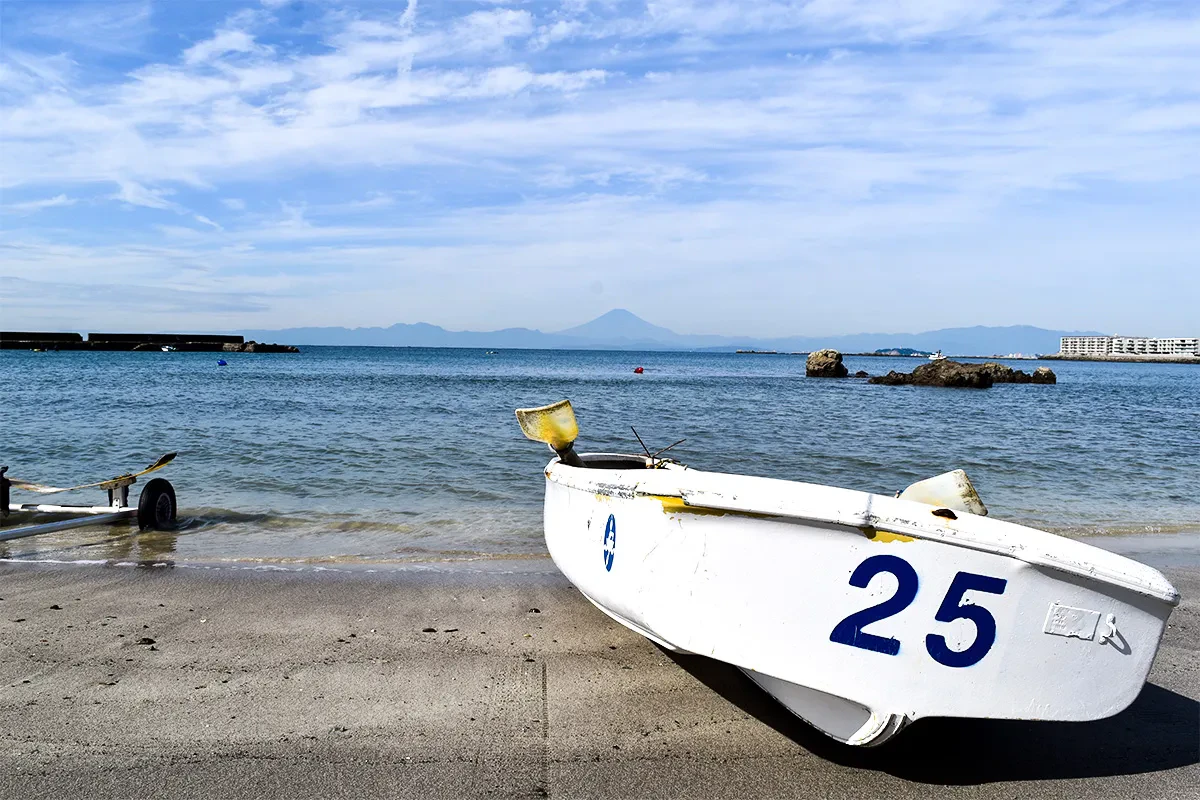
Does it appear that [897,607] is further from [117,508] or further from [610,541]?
[117,508]

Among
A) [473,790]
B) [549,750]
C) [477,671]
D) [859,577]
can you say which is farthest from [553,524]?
[859,577]

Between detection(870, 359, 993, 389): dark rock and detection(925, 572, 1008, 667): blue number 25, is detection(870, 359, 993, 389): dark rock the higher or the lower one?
the higher one

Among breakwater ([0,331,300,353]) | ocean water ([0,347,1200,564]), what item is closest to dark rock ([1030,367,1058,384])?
ocean water ([0,347,1200,564])

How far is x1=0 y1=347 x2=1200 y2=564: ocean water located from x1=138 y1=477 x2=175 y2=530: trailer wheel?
0.21 metres

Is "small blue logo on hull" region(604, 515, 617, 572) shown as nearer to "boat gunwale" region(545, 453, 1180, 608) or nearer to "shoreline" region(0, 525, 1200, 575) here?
"boat gunwale" region(545, 453, 1180, 608)

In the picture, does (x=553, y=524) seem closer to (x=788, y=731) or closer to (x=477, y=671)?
(x=477, y=671)

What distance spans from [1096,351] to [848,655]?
230m

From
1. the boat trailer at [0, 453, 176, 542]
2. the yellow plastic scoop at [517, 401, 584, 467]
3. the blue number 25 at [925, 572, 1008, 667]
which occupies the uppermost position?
the yellow plastic scoop at [517, 401, 584, 467]

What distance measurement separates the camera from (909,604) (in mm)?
3176

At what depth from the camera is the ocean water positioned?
866cm

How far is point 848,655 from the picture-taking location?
3297mm

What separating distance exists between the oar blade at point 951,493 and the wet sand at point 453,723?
3.82 ft

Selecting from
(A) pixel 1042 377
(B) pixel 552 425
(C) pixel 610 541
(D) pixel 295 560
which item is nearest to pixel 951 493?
(C) pixel 610 541

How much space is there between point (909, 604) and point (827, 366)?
6289cm
